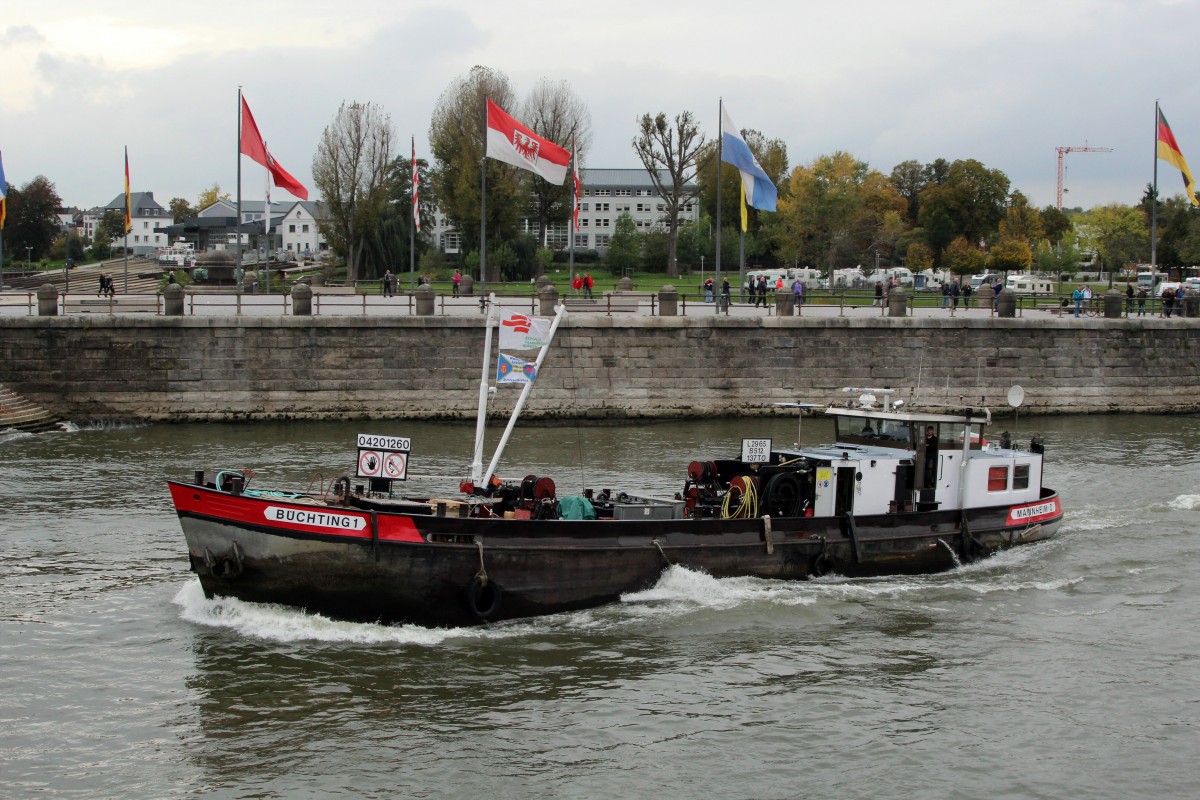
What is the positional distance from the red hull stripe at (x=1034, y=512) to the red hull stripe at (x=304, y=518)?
32.2 ft

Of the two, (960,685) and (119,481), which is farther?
(119,481)

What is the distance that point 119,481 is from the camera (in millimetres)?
24312

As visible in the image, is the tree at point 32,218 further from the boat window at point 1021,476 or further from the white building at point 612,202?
the boat window at point 1021,476

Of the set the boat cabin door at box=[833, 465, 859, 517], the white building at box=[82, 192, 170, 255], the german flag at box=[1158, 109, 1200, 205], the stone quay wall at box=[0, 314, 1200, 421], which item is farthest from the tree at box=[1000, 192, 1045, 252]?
the white building at box=[82, 192, 170, 255]

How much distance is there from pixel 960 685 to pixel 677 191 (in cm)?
6234

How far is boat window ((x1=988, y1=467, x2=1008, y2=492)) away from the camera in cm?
1939

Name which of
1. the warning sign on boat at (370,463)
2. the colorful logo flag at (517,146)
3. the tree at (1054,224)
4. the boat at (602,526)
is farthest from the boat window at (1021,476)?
the tree at (1054,224)

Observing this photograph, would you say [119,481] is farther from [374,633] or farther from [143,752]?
[143,752]

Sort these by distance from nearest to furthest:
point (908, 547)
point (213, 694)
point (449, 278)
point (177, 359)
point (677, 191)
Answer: point (213, 694) → point (908, 547) → point (177, 359) → point (449, 278) → point (677, 191)

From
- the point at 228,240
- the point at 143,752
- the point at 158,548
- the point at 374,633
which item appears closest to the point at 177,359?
the point at 158,548

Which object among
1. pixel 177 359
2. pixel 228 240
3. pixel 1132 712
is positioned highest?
pixel 228 240

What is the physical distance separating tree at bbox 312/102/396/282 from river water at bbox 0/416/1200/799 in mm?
48990

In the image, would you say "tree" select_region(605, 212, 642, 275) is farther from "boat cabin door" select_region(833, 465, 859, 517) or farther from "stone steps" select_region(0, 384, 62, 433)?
"boat cabin door" select_region(833, 465, 859, 517)

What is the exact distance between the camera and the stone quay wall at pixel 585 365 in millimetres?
32750
